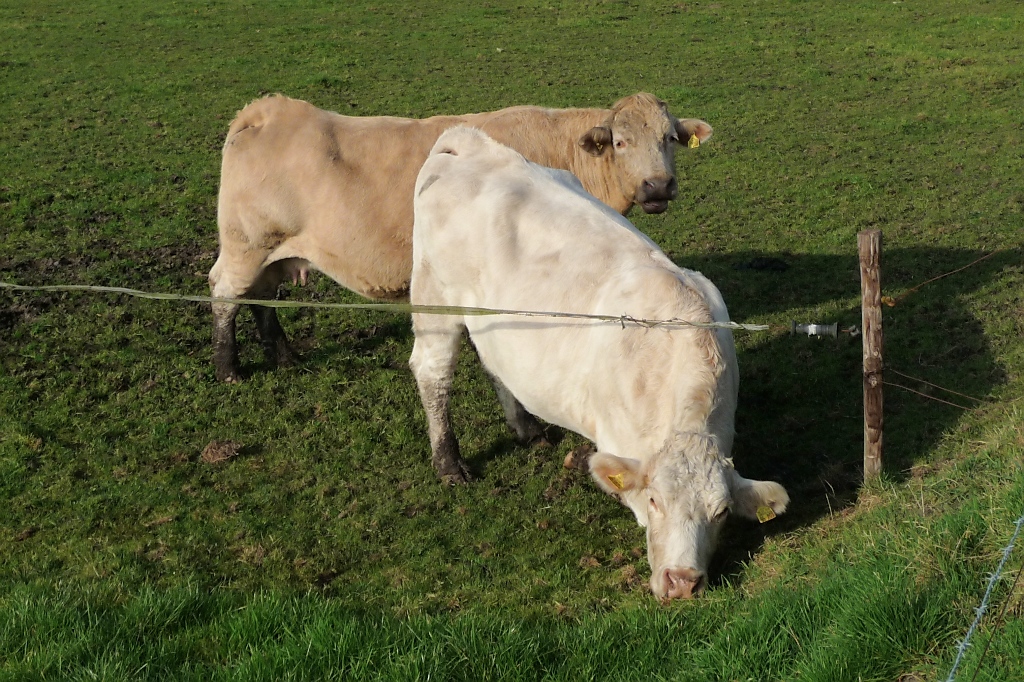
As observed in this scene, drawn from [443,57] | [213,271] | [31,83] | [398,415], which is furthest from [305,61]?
[398,415]

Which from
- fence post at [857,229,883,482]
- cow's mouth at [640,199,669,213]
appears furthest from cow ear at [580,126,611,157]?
fence post at [857,229,883,482]

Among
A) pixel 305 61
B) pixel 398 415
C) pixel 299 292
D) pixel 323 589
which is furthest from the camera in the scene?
pixel 305 61

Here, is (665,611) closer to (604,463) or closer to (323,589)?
(604,463)

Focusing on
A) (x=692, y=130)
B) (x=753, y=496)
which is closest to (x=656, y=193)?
(x=692, y=130)

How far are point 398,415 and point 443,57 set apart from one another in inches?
587

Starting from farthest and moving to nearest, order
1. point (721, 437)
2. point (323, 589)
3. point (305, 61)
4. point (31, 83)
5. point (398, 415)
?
1. point (305, 61)
2. point (31, 83)
3. point (398, 415)
4. point (323, 589)
5. point (721, 437)

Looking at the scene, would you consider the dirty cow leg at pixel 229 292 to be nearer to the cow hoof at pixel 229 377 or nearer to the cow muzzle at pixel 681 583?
the cow hoof at pixel 229 377

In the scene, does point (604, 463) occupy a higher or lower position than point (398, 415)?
higher

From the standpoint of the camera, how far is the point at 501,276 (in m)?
6.60

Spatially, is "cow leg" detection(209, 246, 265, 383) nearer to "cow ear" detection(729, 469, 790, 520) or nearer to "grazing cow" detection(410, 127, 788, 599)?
"grazing cow" detection(410, 127, 788, 599)

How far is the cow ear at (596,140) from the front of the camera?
8930mm

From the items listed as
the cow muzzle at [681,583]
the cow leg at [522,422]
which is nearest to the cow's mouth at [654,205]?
the cow leg at [522,422]

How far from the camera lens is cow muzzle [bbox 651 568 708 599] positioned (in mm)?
5008

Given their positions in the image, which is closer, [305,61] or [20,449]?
[20,449]
